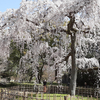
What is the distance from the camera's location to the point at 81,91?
37.1 ft

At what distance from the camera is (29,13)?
7129 millimetres

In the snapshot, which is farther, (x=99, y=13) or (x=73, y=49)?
(x=73, y=49)

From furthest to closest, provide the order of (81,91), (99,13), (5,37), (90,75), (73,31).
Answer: (90,75)
(81,91)
(73,31)
(5,37)
(99,13)

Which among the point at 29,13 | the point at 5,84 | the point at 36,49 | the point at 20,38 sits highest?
the point at 29,13

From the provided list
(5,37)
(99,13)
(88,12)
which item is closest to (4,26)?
(5,37)

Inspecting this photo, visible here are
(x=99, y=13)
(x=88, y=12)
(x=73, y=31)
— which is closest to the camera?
(x=88, y=12)

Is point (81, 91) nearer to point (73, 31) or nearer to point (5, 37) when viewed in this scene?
point (73, 31)

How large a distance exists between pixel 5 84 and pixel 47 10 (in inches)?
516

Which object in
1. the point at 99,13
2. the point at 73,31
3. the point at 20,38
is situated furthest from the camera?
the point at 73,31

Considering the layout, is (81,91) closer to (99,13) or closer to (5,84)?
(99,13)

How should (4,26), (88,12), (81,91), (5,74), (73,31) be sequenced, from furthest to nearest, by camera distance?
(5,74) < (81,91) < (73,31) < (4,26) < (88,12)

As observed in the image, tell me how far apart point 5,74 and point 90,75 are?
990cm

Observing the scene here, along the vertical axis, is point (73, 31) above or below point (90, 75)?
above

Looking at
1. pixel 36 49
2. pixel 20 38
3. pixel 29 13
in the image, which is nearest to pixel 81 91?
pixel 36 49
